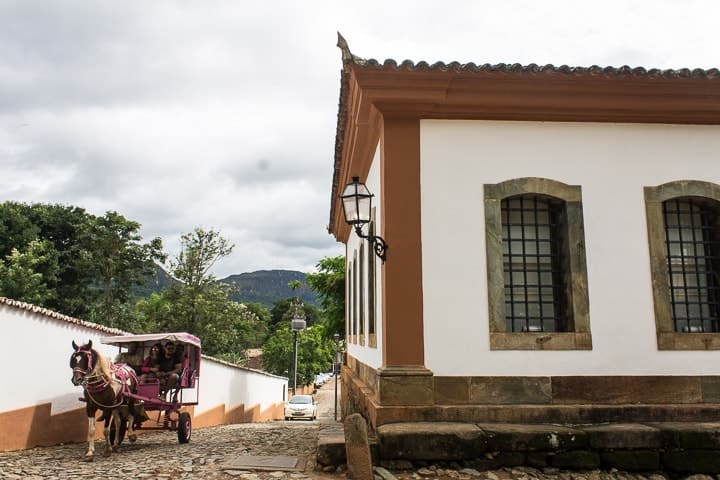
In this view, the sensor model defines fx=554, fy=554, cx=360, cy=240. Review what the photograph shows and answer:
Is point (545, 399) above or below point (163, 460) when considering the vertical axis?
above

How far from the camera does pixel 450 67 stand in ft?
21.5

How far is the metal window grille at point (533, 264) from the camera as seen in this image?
6797mm

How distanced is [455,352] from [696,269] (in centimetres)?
338

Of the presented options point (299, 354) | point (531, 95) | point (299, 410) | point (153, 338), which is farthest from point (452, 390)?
point (299, 354)

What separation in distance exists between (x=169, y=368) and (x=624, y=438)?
727cm

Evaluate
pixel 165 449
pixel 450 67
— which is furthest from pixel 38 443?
pixel 450 67

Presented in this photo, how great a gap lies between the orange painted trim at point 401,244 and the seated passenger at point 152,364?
16.3 feet

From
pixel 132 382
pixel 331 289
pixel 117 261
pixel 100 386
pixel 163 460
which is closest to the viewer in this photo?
pixel 163 460

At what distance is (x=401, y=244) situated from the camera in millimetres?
6512

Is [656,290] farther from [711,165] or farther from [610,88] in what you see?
[610,88]

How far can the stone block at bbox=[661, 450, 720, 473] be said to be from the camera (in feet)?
18.9

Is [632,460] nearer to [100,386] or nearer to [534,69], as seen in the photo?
[534,69]

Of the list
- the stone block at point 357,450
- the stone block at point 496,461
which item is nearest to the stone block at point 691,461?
the stone block at point 496,461

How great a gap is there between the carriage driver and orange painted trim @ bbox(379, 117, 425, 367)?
4549 millimetres
